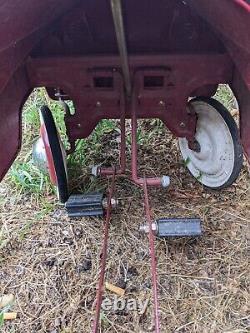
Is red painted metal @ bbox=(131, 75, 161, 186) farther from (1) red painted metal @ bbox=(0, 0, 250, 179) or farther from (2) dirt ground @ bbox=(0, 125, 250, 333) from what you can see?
(2) dirt ground @ bbox=(0, 125, 250, 333)

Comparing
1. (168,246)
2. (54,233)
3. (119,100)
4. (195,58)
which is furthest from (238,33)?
(54,233)

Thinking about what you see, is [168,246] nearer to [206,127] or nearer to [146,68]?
[206,127]

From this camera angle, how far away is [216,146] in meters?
1.63

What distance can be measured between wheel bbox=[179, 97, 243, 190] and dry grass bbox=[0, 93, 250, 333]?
10 cm

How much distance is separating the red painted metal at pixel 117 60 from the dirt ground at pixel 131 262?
1.30ft

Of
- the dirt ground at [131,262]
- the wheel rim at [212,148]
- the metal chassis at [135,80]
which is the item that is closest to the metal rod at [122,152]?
the metal chassis at [135,80]

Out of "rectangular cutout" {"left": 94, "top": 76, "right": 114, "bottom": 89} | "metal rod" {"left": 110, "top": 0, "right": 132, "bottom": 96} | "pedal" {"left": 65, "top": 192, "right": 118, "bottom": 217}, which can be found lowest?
"pedal" {"left": 65, "top": 192, "right": 118, "bottom": 217}

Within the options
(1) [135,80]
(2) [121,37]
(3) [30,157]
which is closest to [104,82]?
(1) [135,80]

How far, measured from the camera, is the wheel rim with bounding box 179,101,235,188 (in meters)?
1.59

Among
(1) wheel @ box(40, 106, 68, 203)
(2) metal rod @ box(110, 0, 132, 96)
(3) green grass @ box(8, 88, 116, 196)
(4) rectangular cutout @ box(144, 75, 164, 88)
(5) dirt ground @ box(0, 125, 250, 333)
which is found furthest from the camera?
(3) green grass @ box(8, 88, 116, 196)

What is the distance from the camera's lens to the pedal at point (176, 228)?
Answer: 4.75 feet

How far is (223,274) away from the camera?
146 centimetres

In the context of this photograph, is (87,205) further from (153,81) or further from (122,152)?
(153,81)

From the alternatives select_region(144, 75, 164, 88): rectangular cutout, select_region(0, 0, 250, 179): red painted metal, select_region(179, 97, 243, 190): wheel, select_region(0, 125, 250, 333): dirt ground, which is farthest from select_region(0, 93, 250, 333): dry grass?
select_region(144, 75, 164, 88): rectangular cutout
